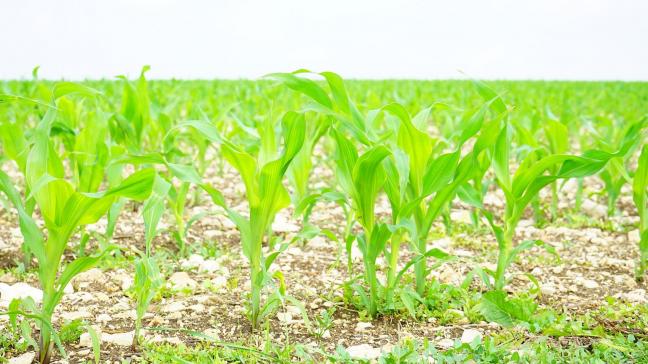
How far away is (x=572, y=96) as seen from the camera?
47.2 feet

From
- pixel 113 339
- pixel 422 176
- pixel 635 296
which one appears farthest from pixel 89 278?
pixel 635 296

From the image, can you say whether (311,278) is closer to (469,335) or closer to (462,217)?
(469,335)

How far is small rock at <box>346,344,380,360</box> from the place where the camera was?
2104mm

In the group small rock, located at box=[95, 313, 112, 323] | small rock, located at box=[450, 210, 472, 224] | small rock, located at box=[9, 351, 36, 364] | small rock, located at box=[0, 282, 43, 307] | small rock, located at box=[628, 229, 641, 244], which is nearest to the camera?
small rock, located at box=[9, 351, 36, 364]

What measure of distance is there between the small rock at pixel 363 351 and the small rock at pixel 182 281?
95 cm

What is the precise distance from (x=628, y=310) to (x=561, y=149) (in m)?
1.68

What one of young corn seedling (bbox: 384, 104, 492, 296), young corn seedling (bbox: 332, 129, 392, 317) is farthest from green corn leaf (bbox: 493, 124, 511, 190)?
young corn seedling (bbox: 332, 129, 392, 317)

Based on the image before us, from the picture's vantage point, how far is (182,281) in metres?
2.92

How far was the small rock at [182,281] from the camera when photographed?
285cm

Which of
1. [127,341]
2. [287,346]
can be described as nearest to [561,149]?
[287,346]

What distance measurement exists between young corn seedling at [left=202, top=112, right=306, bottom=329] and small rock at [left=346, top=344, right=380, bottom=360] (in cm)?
33

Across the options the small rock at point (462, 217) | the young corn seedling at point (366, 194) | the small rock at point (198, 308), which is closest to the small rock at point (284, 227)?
the small rock at point (462, 217)

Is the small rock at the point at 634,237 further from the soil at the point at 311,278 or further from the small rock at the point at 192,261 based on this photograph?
the small rock at the point at 192,261

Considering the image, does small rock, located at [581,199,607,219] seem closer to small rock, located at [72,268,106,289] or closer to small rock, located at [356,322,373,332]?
small rock, located at [356,322,373,332]
